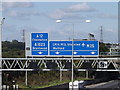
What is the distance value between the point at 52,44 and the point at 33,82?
30.9m

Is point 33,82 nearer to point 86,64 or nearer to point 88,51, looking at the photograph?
point 86,64

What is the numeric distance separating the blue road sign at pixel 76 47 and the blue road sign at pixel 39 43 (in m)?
0.63

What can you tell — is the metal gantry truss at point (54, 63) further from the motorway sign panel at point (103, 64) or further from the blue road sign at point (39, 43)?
the blue road sign at point (39, 43)

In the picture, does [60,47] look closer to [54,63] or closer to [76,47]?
[76,47]

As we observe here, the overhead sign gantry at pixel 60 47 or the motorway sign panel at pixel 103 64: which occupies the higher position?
the overhead sign gantry at pixel 60 47

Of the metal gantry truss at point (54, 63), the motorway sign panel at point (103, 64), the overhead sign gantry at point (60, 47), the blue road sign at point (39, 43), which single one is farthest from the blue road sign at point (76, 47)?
the motorway sign panel at point (103, 64)

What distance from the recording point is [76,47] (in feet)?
114

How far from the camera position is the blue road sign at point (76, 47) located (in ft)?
113

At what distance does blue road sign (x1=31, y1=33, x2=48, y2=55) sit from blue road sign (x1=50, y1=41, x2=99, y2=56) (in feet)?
2.05

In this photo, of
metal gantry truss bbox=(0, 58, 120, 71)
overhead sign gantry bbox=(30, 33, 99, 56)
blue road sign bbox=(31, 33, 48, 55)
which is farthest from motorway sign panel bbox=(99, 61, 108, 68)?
blue road sign bbox=(31, 33, 48, 55)

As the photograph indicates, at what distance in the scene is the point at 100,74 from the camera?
78.9 meters

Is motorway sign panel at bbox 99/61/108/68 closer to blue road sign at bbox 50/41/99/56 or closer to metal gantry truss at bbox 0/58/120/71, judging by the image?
metal gantry truss at bbox 0/58/120/71

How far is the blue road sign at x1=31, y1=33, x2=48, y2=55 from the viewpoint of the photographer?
34344 mm

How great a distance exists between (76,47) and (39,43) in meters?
3.32
